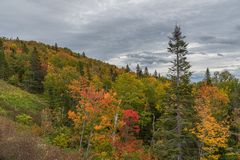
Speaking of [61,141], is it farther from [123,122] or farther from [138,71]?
[138,71]

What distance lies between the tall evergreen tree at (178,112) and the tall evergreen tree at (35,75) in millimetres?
57843

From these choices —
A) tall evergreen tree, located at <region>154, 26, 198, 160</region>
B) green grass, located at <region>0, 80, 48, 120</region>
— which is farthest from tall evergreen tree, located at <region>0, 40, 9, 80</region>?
tall evergreen tree, located at <region>154, 26, 198, 160</region>

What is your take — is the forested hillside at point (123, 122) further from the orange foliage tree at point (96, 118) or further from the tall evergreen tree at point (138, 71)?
the tall evergreen tree at point (138, 71)

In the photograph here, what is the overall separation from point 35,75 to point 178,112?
62.2 meters

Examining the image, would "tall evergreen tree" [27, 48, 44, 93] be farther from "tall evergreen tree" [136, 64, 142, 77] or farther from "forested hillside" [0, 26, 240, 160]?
"tall evergreen tree" [136, 64, 142, 77]

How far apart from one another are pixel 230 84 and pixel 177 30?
Answer: 69672 mm

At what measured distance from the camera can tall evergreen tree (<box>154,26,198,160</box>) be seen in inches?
1195

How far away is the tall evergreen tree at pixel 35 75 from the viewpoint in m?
83.4

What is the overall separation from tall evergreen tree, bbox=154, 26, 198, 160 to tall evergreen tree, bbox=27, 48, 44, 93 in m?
57.8

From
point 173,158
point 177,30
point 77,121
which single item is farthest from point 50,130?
point 177,30

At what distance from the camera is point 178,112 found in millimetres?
30469

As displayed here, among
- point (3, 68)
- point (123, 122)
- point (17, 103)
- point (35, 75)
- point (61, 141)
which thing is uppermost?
point (3, 68)

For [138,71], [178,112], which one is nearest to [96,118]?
[178,112]

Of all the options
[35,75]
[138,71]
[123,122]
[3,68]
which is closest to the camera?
[123,122]
